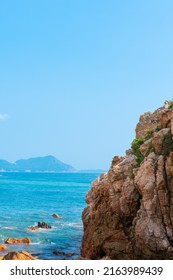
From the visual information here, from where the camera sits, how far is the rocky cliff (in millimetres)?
23984

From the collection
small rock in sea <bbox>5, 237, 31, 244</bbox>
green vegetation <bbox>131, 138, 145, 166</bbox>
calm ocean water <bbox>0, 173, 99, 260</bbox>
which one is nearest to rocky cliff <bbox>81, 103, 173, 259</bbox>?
green vegetation <bbox>131, 138, 145, 166</bbox>

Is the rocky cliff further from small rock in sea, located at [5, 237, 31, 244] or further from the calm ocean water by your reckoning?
small rock in sea, located at [5, 237, 31, 244]

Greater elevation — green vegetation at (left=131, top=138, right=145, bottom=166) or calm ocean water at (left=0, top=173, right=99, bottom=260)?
green vegetation at (left=131, top=138, right=145, bottom=166)

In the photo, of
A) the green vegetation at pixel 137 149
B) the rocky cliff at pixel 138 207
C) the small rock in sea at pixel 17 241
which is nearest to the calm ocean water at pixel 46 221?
the small rock in sea at pixel 17 241

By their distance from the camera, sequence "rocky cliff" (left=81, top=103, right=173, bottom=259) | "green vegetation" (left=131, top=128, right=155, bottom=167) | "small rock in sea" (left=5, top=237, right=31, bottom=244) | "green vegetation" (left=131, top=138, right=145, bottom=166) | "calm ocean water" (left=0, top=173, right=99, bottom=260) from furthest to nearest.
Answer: "small rock in sea" (left=5, top=237, right=31, bottom=244)
"calm ocean water" (left=0, top=173, right=99, bottom=260)
"green vegetation" (left=131, top=138, right=145, bottom=166)
"green vegetation" (left=131, top=128, right=155, bottom=167)
"rocky cliff" (left=81, top=103, right=173, bottom=259)

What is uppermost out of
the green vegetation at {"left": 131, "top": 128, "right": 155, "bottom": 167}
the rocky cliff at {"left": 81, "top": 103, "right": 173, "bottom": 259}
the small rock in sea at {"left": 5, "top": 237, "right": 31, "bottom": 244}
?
the green vegetation at {"left": 131, "top": 128, "right": 155, "bottom": 167}

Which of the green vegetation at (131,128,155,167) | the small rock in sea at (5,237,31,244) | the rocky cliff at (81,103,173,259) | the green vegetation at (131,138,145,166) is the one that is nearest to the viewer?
the rocky cliff at (81,103,173,259)

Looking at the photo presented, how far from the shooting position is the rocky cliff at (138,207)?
2398 cm

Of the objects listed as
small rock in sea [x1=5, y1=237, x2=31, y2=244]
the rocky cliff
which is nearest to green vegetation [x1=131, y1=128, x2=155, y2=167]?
the rocky cliff

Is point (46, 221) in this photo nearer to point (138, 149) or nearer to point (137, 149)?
point (137, 149)

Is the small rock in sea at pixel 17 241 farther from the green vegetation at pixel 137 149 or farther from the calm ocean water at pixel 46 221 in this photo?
the green vegetation at pixel 137 149

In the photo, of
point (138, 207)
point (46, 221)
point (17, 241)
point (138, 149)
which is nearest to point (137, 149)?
point (138, 149)

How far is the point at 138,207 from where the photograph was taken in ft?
88.5

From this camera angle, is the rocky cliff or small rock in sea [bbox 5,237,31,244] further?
small rock in sea [bbox 5,237,31,244]
